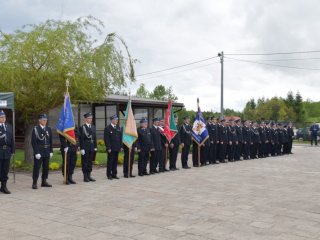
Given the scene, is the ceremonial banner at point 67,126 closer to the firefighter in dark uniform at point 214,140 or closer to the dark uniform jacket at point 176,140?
the dark uniform jacket at point 176,140

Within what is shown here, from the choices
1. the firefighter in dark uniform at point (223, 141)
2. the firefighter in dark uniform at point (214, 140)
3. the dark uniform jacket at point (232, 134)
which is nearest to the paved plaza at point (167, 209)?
the firefighter in dark uniform at point (214, 140)

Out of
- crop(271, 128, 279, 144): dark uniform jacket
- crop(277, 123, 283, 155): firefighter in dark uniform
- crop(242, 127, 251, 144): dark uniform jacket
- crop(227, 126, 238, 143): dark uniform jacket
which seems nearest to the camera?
crop(227, 126, 238, 143): dark uniform jacket

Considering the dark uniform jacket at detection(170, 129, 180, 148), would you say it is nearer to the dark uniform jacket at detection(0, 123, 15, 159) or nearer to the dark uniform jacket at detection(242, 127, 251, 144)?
the dark uniform jacket at detection(242, 127, 251, 144)

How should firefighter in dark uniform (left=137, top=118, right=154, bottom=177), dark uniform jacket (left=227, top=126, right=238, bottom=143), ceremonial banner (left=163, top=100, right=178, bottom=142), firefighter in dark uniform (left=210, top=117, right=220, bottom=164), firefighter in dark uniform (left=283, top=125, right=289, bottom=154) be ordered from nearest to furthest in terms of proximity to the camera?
firefighter in dark uniform (left=137, top=118, right=154, bottom=177), ceremonial banner (left=163, top=100, right=178, bottom=142), firefighter in dark uniform (left=210, top=117, right=220, bottom=164), dark uniform jacket (left=227, top=126, right=238, bottom=143), firefighter in dark uniform (left=283, top=125, right=289, bottom=154)

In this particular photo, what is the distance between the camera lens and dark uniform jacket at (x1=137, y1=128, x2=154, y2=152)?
1189 cm

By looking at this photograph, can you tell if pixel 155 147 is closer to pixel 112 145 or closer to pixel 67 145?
pixel 112 145

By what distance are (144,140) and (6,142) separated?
4104 millimetres

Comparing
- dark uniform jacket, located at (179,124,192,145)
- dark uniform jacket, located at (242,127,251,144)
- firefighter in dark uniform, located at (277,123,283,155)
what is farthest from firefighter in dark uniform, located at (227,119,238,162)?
firefighter in dark uniform, located at (277,123,283,155)

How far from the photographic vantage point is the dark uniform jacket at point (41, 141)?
9.56 m

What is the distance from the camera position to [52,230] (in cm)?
580

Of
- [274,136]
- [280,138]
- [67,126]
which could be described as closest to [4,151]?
[67,126]

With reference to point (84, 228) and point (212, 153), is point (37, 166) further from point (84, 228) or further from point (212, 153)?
point (212, 153)

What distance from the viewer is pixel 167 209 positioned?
23.5 feet

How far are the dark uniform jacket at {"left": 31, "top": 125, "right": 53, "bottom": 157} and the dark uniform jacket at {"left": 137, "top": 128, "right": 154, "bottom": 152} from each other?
2971 millimetres
